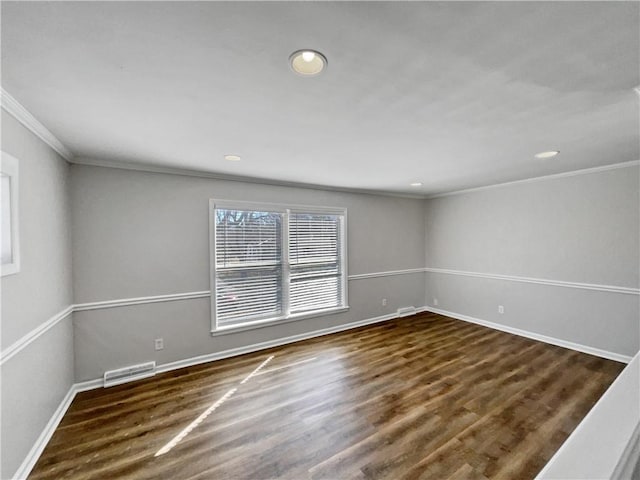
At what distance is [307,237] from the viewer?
4.13 m

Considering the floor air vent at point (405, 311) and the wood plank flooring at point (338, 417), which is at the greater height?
the floor air vent at point (405, 311)

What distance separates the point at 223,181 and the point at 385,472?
3.31 meters

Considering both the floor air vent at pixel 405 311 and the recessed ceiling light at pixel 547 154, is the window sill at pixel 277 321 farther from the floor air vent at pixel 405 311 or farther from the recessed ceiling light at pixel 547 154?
the recessed ceiling light at pixel 547 154

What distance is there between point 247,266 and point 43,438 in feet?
7.35

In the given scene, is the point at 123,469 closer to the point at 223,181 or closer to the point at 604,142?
the point at 223,181

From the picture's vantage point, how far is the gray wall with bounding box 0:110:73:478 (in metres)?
1.57

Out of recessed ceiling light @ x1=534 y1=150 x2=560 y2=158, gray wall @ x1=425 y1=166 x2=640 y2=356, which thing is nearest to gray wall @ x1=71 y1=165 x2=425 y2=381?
recessed ceiling light @ x1=534 y1=150 x2=560 y2=158

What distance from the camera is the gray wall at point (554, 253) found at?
3174 millimetres

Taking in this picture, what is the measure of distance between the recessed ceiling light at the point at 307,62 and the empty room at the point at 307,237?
16 mm

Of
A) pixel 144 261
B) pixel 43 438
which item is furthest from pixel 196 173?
pixel 43 438

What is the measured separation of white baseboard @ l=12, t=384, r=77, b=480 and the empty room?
0.07ft

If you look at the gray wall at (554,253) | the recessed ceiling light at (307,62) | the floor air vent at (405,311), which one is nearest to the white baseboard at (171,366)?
the floor air vent at (405,311)

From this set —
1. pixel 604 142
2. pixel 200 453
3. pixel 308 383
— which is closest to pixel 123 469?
pixel 200 453

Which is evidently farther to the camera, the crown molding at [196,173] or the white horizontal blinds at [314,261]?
the white horizontal blinds at [314,261]
